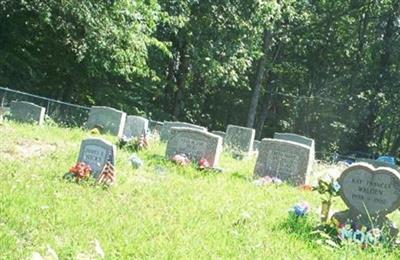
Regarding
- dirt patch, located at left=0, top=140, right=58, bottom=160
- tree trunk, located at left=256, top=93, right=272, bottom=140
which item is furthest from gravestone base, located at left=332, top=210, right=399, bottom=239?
tree trunk, located at left=256, top=93, right=272, bottom=140

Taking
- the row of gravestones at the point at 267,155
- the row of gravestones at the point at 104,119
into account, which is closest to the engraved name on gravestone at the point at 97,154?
the row of gravestones at the point at 267,155

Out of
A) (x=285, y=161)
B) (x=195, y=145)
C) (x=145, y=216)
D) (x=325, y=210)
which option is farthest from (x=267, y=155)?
(x=145, y=216)

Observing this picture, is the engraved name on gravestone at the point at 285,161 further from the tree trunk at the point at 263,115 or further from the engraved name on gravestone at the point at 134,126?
the tree trunk at the point at 263,115

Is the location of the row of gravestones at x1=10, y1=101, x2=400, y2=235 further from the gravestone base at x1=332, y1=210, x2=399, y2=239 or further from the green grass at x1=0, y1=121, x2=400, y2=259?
the green grass at x1=0, y1=121, x2=400, y2=259

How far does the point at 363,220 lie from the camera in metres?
7.58

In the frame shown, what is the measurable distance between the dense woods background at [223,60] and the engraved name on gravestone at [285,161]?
8342 mm

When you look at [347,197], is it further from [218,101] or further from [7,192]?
[218,101]

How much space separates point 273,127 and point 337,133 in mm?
4196

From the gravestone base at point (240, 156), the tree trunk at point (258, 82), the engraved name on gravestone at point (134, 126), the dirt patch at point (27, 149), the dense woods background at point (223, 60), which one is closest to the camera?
the dirt patch at point (27, 149)

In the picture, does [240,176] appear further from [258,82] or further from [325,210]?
[258,82]

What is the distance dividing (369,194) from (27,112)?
36.7ft

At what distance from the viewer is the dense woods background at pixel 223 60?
68.8 feet

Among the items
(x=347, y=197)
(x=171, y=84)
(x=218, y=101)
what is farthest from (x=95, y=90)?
(x=347, y=197)

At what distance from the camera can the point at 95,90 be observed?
96.5 feet
